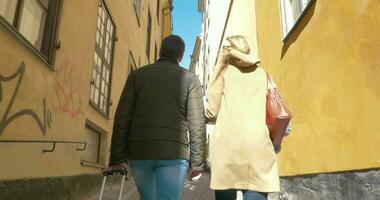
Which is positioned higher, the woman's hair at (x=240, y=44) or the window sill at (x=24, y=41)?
the window sill at (x=24, y=41)

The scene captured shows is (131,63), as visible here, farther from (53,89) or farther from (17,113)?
(17,113)

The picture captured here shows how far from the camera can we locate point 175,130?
99.4 inches

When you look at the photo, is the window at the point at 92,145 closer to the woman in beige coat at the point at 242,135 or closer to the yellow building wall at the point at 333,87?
the yellow building wall at the point at 333,87

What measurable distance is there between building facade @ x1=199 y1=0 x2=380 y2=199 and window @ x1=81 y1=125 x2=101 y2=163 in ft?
10.7

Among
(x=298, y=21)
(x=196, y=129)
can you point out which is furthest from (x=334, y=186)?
(x=298, y=21)

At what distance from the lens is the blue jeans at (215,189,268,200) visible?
2.46 m

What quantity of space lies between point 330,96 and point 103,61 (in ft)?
15.6

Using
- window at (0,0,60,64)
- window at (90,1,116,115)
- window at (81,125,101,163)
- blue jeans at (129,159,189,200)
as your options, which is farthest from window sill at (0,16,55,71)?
window at (81,125,101,163)

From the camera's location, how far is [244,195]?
8.23 ft

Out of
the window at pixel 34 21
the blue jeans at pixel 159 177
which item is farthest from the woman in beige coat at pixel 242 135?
the window at pixel 34 21

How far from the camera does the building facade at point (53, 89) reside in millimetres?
3377

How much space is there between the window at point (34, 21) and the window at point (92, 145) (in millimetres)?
2323

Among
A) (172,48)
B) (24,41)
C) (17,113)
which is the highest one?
(24,41)

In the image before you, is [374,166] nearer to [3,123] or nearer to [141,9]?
[3,123]
